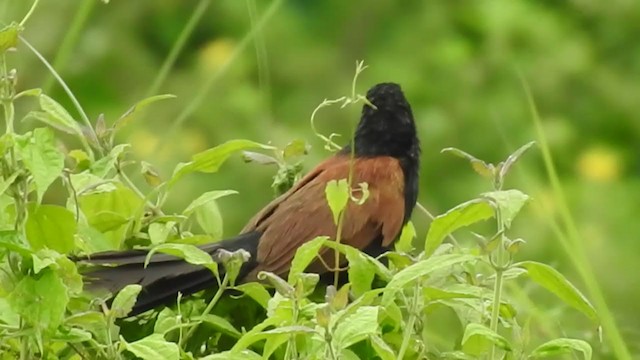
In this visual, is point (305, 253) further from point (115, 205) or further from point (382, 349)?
point (115, 205)

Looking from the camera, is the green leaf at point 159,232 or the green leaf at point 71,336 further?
the green leaf at point 159,232

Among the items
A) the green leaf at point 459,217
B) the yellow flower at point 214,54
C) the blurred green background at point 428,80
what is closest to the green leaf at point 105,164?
the green leaf at point 459,217

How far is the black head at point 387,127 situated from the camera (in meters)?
1.58

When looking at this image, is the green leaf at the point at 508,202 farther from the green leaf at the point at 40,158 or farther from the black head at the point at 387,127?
the black head at the point at 387,127

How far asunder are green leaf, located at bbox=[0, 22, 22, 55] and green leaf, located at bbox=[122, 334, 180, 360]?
0.70 ft

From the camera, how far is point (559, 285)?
2.77 feet

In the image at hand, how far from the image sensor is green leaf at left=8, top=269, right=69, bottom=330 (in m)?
0.80

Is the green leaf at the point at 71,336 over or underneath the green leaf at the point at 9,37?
underneath

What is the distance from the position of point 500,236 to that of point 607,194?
2681 millimetres

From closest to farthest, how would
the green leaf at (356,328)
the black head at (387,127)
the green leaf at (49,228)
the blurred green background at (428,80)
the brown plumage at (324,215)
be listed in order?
the green leaf at (356,328)
the green leaf at (49,228)
the brown plumage at (324,215)
the black head at (387,127)
the blurred green background at (428,80)

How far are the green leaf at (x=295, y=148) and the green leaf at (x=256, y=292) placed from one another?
19cm

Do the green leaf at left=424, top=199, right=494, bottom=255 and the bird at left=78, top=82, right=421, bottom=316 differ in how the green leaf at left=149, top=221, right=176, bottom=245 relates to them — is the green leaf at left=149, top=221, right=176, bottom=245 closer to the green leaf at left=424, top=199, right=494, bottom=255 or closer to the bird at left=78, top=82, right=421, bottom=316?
the bird at left=78, top=82, right=421, bottom=316

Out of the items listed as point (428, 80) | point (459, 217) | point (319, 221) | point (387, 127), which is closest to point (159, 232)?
point (459, 217)

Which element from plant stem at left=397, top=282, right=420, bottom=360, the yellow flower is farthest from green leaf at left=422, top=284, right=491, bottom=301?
the yellow flower
